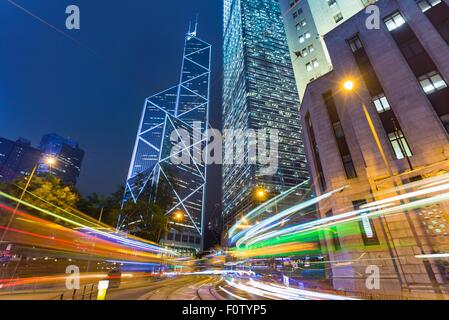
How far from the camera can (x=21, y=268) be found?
18.6 m

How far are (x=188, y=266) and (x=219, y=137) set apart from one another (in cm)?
11900

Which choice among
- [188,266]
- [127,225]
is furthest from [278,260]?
[188,266]

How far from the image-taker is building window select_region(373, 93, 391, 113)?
22.3m

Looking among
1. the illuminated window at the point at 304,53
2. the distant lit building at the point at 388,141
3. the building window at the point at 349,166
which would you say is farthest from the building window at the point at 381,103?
the illuminated window at the point at 304,53

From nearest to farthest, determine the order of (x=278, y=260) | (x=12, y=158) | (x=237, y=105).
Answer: (x=278, y=260), (x=12, y=158), (x=237, y=105)

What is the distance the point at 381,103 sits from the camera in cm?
2278

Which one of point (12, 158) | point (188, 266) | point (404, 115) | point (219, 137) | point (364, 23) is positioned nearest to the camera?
point (404, 115)

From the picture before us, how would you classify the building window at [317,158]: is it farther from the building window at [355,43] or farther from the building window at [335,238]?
the building window at [355,43]

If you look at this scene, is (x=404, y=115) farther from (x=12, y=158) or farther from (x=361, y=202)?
(x=12, y=158)

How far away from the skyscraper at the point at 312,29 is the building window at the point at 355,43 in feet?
27.4

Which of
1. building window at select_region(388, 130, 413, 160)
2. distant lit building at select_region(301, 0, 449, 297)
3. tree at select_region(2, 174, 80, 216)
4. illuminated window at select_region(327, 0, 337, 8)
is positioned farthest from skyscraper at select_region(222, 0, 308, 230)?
tree at select_region(2, 174, 80, 216)

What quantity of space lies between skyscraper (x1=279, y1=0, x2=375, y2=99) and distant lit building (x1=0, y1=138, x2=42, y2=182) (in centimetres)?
8840

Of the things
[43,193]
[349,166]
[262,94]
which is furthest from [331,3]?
[262,94]

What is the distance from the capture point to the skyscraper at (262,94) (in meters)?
136
